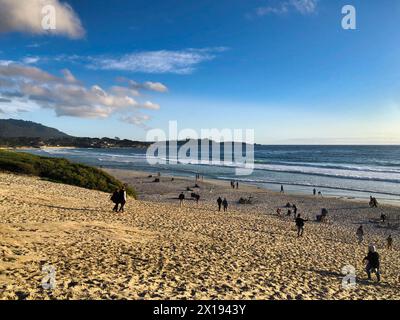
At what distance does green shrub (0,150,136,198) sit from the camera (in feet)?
120

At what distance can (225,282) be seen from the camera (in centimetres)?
1109

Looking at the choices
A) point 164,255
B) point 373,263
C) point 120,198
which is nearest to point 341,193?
point 120,198

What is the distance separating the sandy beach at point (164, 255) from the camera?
386 inches

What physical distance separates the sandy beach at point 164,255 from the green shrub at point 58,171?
1257 cm

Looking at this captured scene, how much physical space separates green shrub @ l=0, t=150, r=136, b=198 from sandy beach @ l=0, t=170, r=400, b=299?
41.2 feet

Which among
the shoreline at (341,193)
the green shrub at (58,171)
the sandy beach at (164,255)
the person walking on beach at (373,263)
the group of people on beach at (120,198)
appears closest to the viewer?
the sandy beach at (164,255)

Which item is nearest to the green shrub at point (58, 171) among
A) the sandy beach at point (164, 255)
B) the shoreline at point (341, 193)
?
the sandy beach at point (164, 255)

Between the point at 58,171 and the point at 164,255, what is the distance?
1125 inches

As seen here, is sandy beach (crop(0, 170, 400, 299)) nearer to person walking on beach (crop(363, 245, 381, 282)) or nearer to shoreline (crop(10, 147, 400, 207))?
person walking on beach (crop(363, 245, 381, 282))

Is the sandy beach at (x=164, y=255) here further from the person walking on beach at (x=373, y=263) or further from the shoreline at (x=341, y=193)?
the shoreline at (x=341, y=193)

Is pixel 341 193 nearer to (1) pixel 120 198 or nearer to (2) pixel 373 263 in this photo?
(1) pixel 120 198

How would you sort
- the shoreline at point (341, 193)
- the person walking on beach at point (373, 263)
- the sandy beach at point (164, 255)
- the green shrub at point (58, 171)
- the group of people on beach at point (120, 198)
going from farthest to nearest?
the shoreline at point (341, 193) → the green shrub at point (58, 171) → the group of people on beach at point (120, 198) → the person walking on beach at point (373, 263) → the sandy beach at point (164, 255)

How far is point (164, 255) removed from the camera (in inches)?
530

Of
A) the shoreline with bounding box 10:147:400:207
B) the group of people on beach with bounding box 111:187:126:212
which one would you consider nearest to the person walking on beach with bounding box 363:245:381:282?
the group of people on beach with bounding box 111:187:126:212
